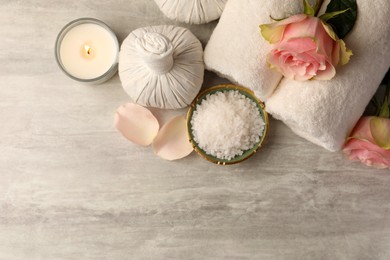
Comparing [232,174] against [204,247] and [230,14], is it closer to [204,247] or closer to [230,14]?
[204,247]

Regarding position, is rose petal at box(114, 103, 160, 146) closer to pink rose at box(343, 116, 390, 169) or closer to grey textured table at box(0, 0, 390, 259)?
grey textured table at box(0, 0, 390, 259)

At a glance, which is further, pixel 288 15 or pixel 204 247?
pixel 204 247

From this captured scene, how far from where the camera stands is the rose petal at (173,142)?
0.69m

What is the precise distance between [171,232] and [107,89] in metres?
0.25

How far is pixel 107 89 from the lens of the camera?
712 millimetres

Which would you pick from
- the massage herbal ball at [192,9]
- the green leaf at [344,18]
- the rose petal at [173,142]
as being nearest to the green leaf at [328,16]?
the green leaf at [344,18]

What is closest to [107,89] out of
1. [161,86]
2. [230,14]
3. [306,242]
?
[161,86]

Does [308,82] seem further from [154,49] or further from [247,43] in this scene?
[154,49]

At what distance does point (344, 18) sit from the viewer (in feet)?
1.88

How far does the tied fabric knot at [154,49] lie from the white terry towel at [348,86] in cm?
17

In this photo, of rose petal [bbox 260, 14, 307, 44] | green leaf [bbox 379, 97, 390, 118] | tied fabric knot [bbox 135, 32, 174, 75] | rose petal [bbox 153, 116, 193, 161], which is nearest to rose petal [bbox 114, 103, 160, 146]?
rose petal [bbox 153, 116, 193, 161]

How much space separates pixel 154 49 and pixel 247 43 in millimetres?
130

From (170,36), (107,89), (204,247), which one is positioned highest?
(170,36)

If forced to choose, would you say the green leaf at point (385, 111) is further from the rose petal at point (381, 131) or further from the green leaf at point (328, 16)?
the green leaf at point (328, 16)
